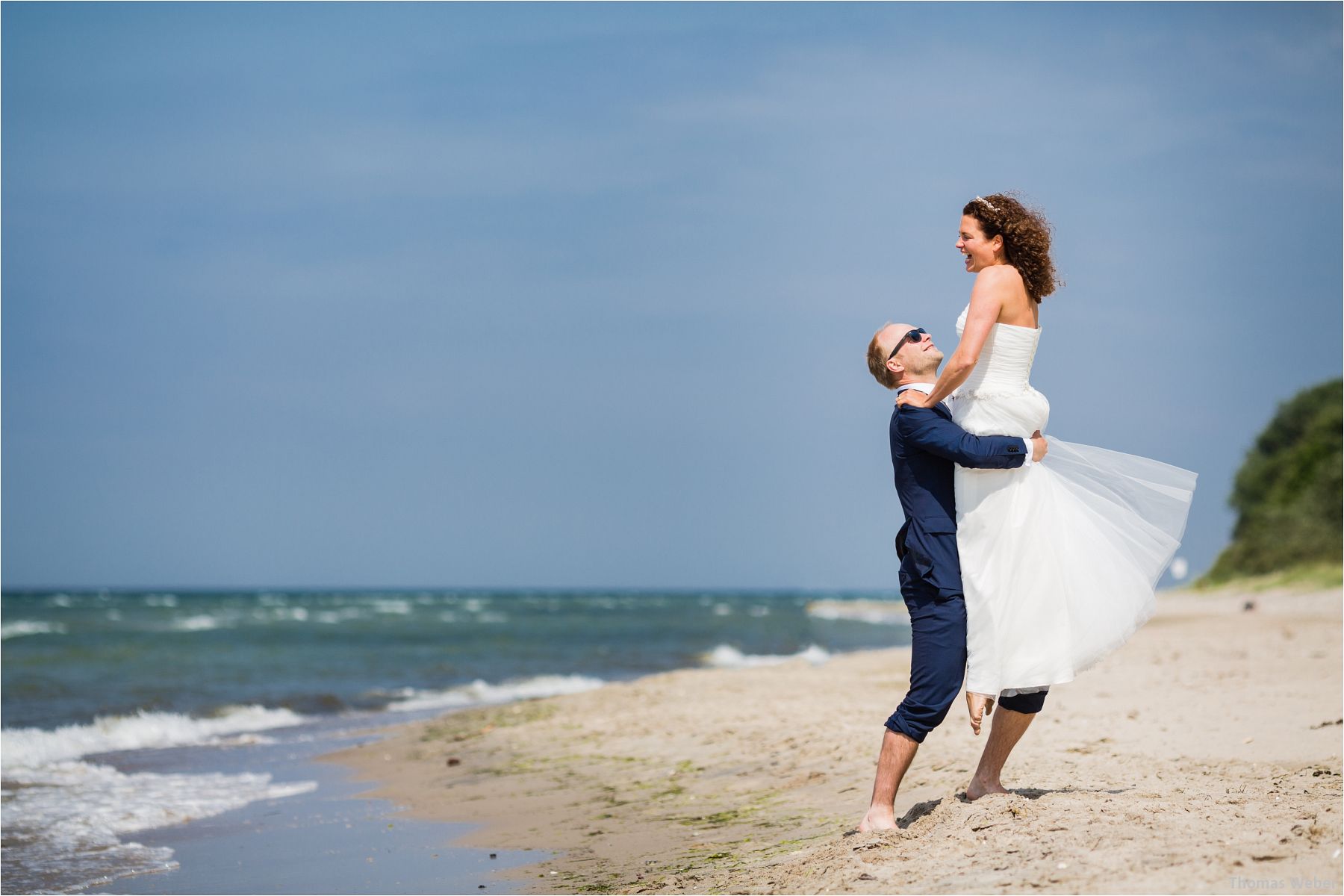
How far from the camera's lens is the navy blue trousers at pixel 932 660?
4.51 metres

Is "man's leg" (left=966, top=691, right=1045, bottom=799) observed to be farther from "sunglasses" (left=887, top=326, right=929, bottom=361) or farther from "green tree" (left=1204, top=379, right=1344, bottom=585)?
"green tree" (left=1204, top=379, right=1344, bottom=585)

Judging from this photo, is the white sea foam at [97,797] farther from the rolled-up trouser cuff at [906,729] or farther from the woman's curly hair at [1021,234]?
the woman's curly hair at [1021,234]

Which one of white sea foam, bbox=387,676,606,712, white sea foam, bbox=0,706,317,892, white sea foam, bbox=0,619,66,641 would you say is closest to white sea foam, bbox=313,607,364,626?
white sea foam, bbox=0,619,66,641

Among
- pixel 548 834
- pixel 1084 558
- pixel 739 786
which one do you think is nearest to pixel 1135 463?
pixel 1084 558

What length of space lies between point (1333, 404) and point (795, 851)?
4655 cm

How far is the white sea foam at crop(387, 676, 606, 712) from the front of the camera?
15828mm

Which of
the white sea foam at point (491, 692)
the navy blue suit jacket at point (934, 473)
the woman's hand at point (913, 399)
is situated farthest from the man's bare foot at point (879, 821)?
the white sea foam at point (491, 692)

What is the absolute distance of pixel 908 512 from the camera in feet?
15.2

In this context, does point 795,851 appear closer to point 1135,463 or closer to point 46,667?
point 1135,463

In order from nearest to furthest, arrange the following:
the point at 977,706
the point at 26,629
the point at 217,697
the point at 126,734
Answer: the point at 977,706 → the point at 126,734 → the point at 217,697 → the point at 26,629

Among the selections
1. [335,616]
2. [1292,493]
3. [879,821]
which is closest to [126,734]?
[879,821]

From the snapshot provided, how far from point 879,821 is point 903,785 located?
1579mm

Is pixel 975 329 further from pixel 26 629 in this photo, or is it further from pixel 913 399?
pixel 26 629

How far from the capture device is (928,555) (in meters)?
4.52
